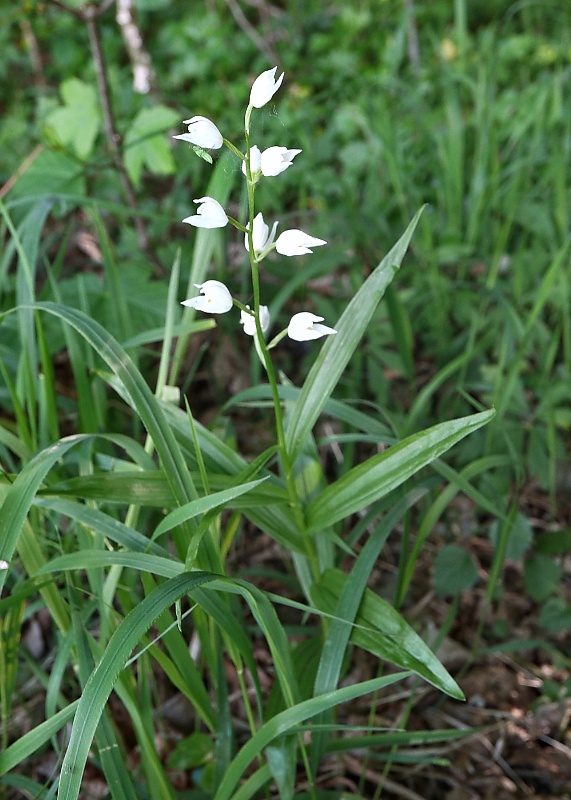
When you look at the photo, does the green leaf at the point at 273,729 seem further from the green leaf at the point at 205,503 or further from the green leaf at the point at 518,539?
the green leaf at the point at 518,539

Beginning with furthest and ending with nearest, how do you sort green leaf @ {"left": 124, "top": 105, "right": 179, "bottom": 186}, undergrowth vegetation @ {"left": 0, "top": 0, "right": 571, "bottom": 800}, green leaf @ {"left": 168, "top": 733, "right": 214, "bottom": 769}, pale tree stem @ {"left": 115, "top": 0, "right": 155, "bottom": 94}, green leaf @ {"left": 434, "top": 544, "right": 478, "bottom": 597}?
pale tree stem @ {"left": 115, "top": 0, "right": 155, "bottom": 94}
green leaf @ {"left": 124, "top": 105, "right": 179, "bottom": 186}
green leaf @ {"left": 434, "top": 544, "right": 478, "bottom": 597}
green leaf @ {"left": 168, "top": 733, "right": 214, "bottom": 769}
undergrowth vegetation @ {"left": 0, "top": 0, "right": 571, "bottom": 800}

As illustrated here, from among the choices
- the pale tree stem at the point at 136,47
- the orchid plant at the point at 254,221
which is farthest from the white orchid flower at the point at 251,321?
the pale tree stem at the point at 136,47

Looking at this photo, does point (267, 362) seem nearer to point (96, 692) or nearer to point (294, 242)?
point (294, 242)

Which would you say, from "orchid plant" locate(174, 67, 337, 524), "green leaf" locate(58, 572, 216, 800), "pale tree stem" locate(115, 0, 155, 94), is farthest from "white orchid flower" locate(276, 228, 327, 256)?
"pale tree stem" locate(115, 0, 155, 94)

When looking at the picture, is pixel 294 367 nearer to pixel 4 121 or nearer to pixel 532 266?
pixel 532 266

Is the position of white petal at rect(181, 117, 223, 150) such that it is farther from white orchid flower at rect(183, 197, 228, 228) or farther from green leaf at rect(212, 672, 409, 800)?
green leaf at rect(212, 672, 409, 800)

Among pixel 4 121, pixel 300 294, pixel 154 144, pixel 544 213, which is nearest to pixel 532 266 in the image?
Answer: pixel 544 213

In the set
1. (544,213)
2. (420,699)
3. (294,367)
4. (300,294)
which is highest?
(544,213)
